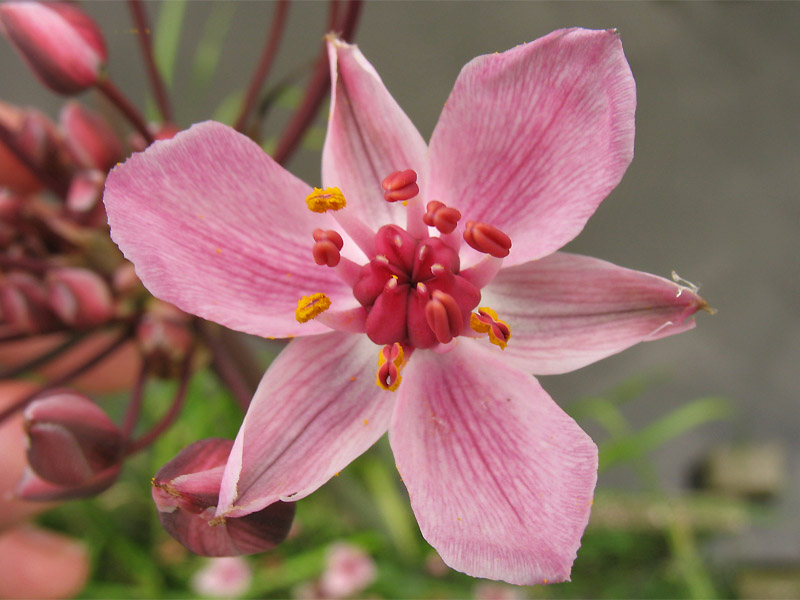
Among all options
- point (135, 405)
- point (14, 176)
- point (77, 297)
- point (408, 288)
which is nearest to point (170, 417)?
point (135, 405)

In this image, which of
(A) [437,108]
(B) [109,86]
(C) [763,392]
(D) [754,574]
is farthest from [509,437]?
(D) [754,574]

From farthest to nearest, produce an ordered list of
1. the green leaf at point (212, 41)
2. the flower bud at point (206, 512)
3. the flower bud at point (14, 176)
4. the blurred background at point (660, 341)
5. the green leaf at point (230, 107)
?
the green leaf at point (212, 41) → the green leaf at point (230, 107) → the blurred background at point (660, 341) → the flower bud at point (14, 176) → the flower bud at point (206, 512)

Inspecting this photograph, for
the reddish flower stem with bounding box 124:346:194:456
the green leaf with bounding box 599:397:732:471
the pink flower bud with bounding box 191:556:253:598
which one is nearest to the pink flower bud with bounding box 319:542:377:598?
the pink flower bud with bounding box 191:556:253:598

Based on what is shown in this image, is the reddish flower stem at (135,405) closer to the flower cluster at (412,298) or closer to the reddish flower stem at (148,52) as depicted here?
the flower cluster at (412,298)

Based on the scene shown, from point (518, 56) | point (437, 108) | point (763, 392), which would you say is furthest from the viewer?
point (763, 392)

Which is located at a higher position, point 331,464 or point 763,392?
point 331,464

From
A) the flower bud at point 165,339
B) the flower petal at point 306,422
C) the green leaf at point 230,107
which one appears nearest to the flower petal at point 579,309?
the flower petal at point 306,422

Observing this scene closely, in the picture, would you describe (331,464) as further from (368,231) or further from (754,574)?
(754,574)

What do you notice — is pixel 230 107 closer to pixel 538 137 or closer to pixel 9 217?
pixel 9 217
